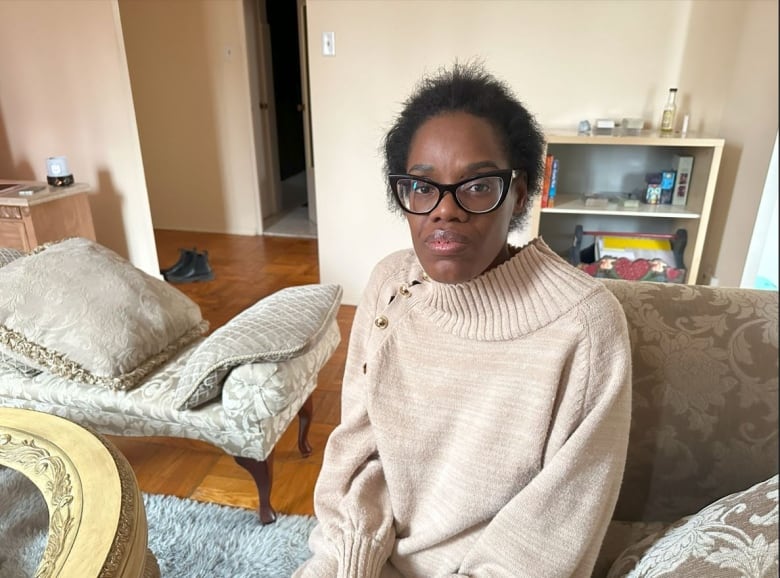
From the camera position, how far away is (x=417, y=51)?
91.4 inches

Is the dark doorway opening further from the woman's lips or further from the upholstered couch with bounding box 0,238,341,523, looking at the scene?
the woman's lips

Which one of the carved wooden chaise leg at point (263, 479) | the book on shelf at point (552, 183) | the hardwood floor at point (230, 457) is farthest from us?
the book on shelf at point (552, 183)

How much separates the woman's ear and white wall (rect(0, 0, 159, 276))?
2.50 m

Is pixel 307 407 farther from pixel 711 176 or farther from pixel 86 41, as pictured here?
pixel 86 41

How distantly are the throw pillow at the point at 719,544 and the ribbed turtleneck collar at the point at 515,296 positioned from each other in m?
0.28

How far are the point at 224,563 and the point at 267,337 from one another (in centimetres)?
55

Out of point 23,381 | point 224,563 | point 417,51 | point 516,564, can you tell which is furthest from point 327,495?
point 417,51

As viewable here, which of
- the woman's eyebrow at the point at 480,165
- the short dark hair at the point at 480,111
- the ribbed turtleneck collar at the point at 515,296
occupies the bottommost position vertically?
the ribbed turtleneck collar at the point at 515,296

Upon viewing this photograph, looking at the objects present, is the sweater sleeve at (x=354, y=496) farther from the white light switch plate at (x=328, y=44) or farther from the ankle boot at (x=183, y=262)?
the ankle boot at (x=183, y=262)

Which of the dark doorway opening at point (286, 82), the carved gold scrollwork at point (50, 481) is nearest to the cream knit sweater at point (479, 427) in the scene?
the carved gold scrollwork at point (50, 481)

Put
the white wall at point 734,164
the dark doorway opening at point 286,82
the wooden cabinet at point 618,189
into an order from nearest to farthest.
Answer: the white wall at point 734,164
the wooden cabinet at point 618,189
the dark doorway opening at point 286,82

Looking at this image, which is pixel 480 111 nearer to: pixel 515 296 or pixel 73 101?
pixel 515 296

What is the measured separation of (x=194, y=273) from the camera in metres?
3.06

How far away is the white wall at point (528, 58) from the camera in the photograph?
213 cm
